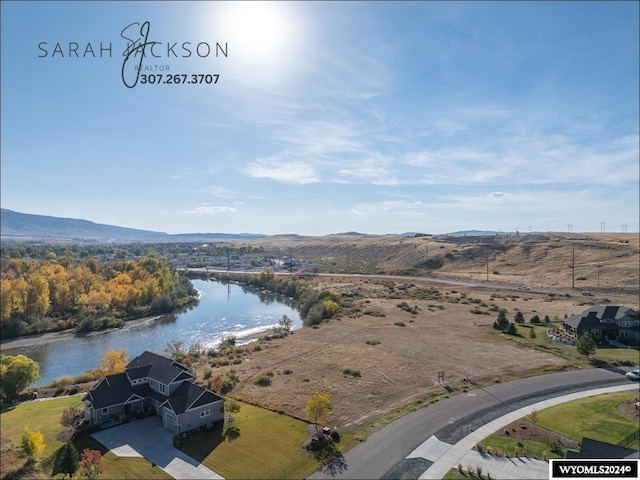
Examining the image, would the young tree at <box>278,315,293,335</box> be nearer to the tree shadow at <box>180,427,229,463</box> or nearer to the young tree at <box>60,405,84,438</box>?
the tree shadow at <box>180,427,229,463</box>

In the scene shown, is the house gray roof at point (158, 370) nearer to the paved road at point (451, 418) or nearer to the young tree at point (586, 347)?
the paved road at point (451, 418)

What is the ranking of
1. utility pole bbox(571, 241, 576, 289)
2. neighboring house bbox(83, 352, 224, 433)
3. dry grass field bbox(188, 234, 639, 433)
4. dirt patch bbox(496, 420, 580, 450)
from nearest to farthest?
1. dirt patch bbox(496, 420, 580, 450)
2. neighboring house bbox(83, 352, 224, 433)
3. dry grass field bbox(188, 234, 639, 433)
4. utility pole bbox(571, 241, 576, 289)

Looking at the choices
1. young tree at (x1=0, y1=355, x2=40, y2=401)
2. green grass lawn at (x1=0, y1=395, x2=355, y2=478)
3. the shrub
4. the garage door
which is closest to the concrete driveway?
the garage door

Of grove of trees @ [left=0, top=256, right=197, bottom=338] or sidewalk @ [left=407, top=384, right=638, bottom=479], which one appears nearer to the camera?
sidewalk @ [left=407, top=384, right=638, bottom=479]

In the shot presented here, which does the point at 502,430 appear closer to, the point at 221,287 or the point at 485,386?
the point at 485,386

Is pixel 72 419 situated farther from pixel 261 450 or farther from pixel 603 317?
pixel 603 317

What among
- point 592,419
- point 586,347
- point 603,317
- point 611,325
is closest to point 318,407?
point 592,419

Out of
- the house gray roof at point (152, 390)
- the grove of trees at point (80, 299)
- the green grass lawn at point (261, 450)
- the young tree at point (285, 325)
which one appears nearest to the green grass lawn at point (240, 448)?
the green grass lawn at point (261, 450)
